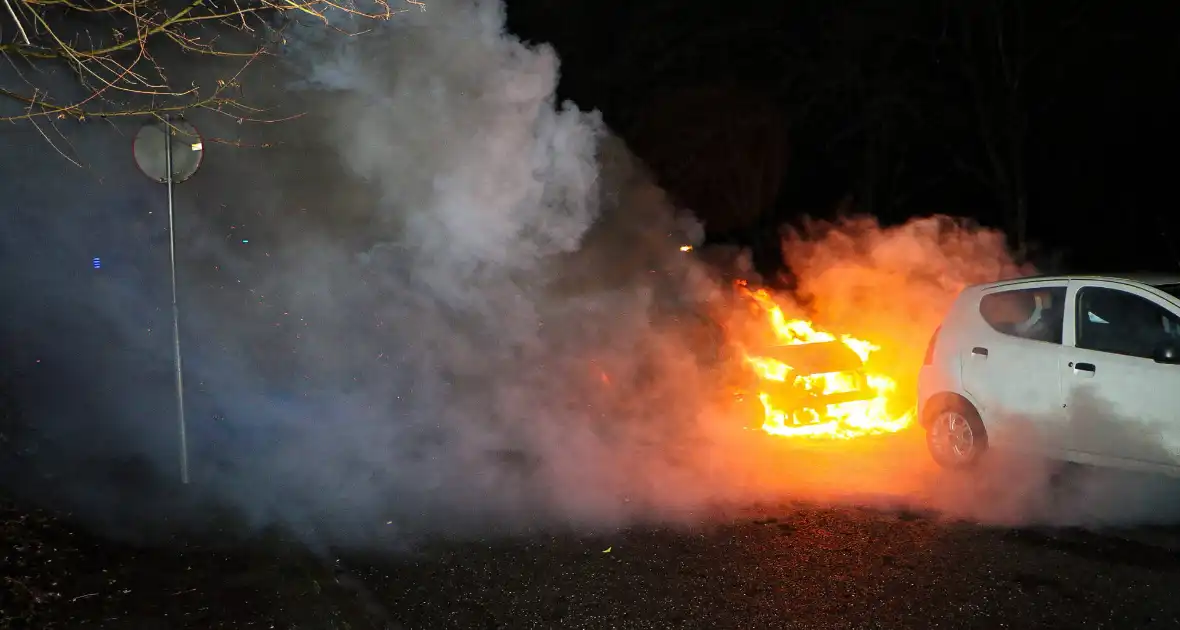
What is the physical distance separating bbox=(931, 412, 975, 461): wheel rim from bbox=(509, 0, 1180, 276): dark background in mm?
9931

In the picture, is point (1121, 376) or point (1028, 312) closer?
point (1121, 376)

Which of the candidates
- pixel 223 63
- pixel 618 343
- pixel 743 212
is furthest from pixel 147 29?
pixel 743 212

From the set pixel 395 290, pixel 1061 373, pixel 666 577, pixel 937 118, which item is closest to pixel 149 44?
pixel 395 290

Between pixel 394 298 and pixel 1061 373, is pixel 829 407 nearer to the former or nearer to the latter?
pixel 1061 373

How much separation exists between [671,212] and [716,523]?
485 cm

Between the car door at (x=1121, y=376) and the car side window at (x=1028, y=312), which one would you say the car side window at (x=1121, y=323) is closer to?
the car door at (x=1121, y=376)

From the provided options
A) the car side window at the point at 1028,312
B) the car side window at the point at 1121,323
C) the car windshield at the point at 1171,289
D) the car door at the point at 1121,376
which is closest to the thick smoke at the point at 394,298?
the car door at the point at 1121,376

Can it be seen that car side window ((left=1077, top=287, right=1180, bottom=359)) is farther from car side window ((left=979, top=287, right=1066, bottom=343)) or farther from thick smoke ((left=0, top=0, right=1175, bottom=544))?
thick smoke ((left=0, top=0, right=1175, bottom=544))

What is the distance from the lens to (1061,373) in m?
7.16

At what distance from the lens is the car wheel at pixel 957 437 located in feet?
25.9

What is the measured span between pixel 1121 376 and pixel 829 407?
3.15 meters

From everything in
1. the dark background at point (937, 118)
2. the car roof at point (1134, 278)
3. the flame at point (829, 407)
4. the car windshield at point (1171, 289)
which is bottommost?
the flame at point (829, 407)

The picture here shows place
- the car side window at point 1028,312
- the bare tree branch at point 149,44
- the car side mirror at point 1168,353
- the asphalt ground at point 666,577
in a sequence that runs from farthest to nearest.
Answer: the car side window at point 1028,312
the bare tree branch at point 149,44
the car side mirror at point 1168,353
the asphalt ground at point 666,577

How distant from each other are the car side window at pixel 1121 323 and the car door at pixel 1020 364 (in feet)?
0.64
